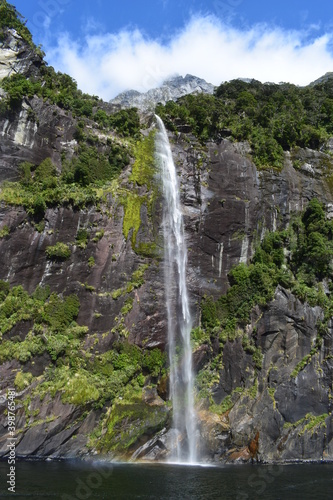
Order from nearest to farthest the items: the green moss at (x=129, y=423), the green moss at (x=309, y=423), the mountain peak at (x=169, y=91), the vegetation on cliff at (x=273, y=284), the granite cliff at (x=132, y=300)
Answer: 1. the green moss at (x=129, y=423)
2. the granite cliff at (x=132, y=300)
3. the green moss at (x=309, y=423)
4. the vegetation on cliff at (x=273, y=284)
5. the mountain peak at (x=169, y=91)

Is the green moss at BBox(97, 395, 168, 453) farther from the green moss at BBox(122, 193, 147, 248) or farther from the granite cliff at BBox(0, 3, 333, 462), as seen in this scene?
the green moss at BBox(122, 193, 147, 248)

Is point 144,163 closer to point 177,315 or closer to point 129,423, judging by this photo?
point 177,315

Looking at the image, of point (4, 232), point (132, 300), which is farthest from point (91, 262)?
point (4, 232)

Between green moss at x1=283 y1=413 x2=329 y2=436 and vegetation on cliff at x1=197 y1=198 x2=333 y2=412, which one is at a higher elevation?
vegetation on cliff at x1=197 y1=198 x2=333 y2=412

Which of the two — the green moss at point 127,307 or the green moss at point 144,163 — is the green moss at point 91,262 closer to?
the green moss at point 127,307

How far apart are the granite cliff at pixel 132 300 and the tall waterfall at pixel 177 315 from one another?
779 mm

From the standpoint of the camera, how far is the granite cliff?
28.6 meters

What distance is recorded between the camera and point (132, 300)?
34344 mm

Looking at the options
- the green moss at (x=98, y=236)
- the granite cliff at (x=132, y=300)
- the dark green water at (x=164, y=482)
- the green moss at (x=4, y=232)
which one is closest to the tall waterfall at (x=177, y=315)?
the granite cliff at (x=132, y=300)

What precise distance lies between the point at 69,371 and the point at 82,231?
1244cm

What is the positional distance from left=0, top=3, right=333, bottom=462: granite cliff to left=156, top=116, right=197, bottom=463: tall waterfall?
0.78 metres

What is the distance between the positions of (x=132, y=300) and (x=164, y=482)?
52.9 feet

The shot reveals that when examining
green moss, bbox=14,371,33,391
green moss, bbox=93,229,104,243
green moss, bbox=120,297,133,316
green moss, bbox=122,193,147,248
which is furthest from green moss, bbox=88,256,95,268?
green moss, bbox=14,371,33,391

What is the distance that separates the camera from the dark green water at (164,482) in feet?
57.4
